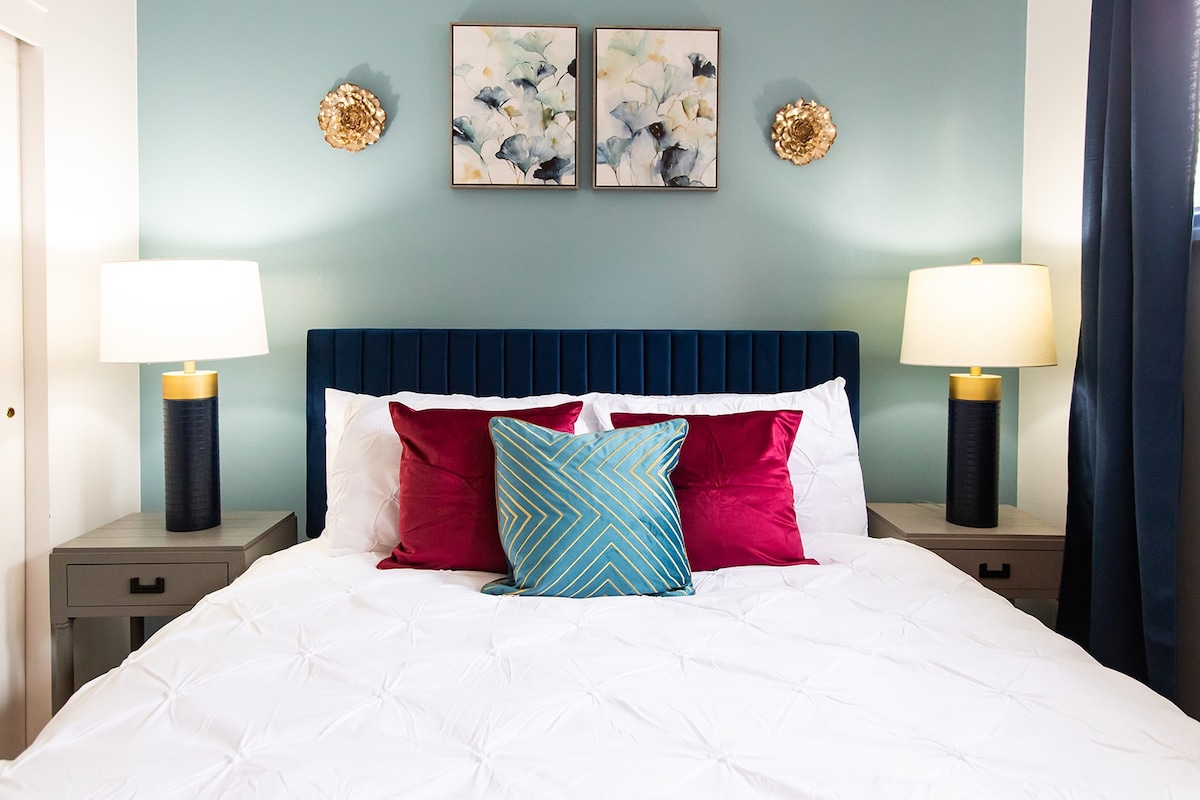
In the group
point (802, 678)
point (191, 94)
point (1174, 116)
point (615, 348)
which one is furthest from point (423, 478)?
point (1174, 116)

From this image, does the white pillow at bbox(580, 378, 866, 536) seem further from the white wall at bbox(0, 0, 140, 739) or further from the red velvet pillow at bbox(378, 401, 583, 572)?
the white wall at bbox(0, 0, 140, 739)

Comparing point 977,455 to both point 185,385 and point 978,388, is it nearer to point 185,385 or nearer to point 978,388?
point 978,388

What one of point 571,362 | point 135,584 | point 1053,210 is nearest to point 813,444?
point 571,362

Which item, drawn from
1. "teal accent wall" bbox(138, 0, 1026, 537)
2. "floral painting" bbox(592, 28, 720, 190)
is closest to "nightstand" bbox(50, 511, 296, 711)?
"teal accent wall" bbox(138, 0, 1026, 537)

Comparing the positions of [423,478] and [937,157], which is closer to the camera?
[423,478]

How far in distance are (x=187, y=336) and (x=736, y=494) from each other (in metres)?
1.53

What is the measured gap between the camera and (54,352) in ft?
7.15

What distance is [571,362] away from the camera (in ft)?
8.11

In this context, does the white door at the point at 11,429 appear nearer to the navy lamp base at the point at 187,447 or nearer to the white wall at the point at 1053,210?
the navy lamp base at the point at 187,447

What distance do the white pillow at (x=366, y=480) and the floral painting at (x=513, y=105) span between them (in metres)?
0.86

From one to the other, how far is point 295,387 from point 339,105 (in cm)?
94

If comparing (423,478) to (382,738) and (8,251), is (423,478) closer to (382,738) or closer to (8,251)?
(382,738)

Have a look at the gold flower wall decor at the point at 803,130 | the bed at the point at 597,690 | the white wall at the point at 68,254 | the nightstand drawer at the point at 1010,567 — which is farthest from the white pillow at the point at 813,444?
A: the white wall at the point at 68,254

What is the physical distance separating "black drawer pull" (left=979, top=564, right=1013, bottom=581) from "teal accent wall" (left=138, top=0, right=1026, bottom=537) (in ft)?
2.43
